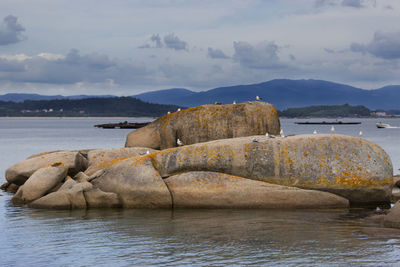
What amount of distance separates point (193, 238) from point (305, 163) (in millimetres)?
5346

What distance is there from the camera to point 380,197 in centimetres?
1686

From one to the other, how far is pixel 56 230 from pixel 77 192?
3366 mm

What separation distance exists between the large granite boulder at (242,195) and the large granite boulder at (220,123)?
14.1ft

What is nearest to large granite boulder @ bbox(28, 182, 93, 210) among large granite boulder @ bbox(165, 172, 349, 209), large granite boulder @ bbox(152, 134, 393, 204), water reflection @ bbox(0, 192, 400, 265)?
water reflection @ bbox(0, 192, 400, 265)

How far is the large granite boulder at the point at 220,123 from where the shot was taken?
68.4 feet

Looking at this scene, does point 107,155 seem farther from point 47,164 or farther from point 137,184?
point 137,184

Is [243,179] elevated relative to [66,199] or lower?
elevated

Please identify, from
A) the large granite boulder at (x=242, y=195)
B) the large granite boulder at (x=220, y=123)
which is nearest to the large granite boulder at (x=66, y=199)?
the large granite boulder at (x=242, y=195)

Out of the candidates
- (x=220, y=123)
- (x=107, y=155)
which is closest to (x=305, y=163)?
(x=220, y=123)

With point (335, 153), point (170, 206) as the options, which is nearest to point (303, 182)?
point (335, 153)

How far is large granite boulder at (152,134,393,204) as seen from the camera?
16594 mm

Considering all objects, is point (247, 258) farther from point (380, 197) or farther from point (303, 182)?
point (380, 197)

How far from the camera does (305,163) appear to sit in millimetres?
16688

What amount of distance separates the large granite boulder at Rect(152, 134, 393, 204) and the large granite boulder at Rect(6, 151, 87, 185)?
4.31 metres
